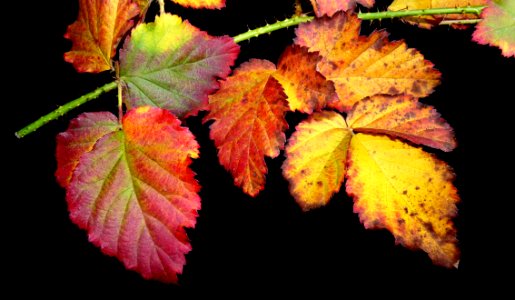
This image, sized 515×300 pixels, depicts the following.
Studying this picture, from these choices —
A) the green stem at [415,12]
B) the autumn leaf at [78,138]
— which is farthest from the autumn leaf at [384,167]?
the autumn leaf at [78,138]

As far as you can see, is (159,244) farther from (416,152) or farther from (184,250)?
(416,152)

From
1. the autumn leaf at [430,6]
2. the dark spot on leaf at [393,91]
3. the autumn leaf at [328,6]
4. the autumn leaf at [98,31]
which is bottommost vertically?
the dark spot on leaf at [393,91]

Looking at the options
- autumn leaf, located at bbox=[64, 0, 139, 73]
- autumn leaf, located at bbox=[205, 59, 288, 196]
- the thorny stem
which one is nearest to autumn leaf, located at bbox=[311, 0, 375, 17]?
the thorny stem

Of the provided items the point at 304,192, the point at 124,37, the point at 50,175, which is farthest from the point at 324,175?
the point at 50,175

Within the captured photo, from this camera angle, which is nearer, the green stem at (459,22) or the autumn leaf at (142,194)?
the autumn leaf at (142,194)

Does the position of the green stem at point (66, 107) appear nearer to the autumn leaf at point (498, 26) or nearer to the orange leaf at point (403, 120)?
the orange leaf at point (403, 120)

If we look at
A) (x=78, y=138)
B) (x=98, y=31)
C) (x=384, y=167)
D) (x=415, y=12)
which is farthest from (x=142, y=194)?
(x=415, y=12)

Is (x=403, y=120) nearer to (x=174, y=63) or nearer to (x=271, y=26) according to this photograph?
(x=271, y=26)
